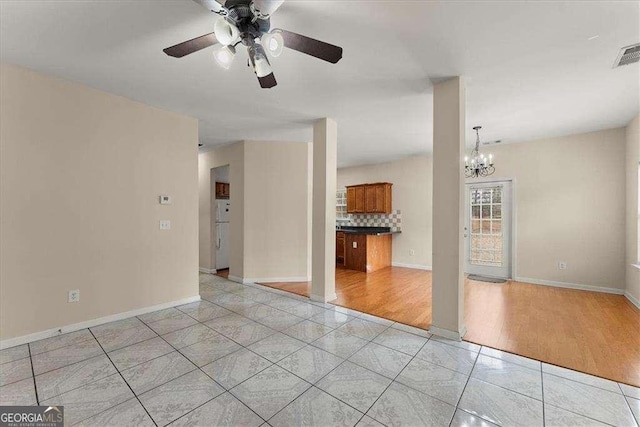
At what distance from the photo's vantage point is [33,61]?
7.77 feet

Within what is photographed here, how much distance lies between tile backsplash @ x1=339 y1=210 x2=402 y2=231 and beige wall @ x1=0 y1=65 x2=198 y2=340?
454 cm

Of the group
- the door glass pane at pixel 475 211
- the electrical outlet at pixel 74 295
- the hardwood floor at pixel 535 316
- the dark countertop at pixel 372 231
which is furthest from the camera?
the dark countertop at pixel 372 231

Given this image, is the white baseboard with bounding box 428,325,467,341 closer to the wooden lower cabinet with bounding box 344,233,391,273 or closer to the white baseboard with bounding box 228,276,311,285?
the white baseboard with bounding box 228,276,311,285

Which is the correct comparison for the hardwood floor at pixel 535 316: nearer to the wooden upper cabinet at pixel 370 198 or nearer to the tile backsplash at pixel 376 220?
the tile backsplash at pixel 376 220

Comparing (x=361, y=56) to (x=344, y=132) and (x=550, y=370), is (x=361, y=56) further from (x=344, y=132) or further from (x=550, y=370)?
(x=550, y=370)

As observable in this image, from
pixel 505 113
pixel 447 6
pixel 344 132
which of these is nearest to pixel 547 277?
pixel 505 113

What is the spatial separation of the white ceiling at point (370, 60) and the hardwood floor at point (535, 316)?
2.54 m

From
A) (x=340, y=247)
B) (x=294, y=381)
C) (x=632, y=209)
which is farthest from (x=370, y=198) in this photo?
(x=294, y=381)

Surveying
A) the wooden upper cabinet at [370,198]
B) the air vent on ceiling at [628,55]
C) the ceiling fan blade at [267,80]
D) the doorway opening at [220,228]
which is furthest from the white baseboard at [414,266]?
the ceiling fan blade at [267,80]

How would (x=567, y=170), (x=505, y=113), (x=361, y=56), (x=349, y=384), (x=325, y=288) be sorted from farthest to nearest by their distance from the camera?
(x=567, y=170)
(x=325, y=288)
(x=505, y=113)
(x=361, y=56)
(x=349, y=384)

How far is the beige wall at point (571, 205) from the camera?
4027 mm

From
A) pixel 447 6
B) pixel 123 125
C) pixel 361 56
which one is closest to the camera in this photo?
pixel 447 6

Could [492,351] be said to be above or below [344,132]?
below

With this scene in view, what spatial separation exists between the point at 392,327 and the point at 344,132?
9.74 feet
